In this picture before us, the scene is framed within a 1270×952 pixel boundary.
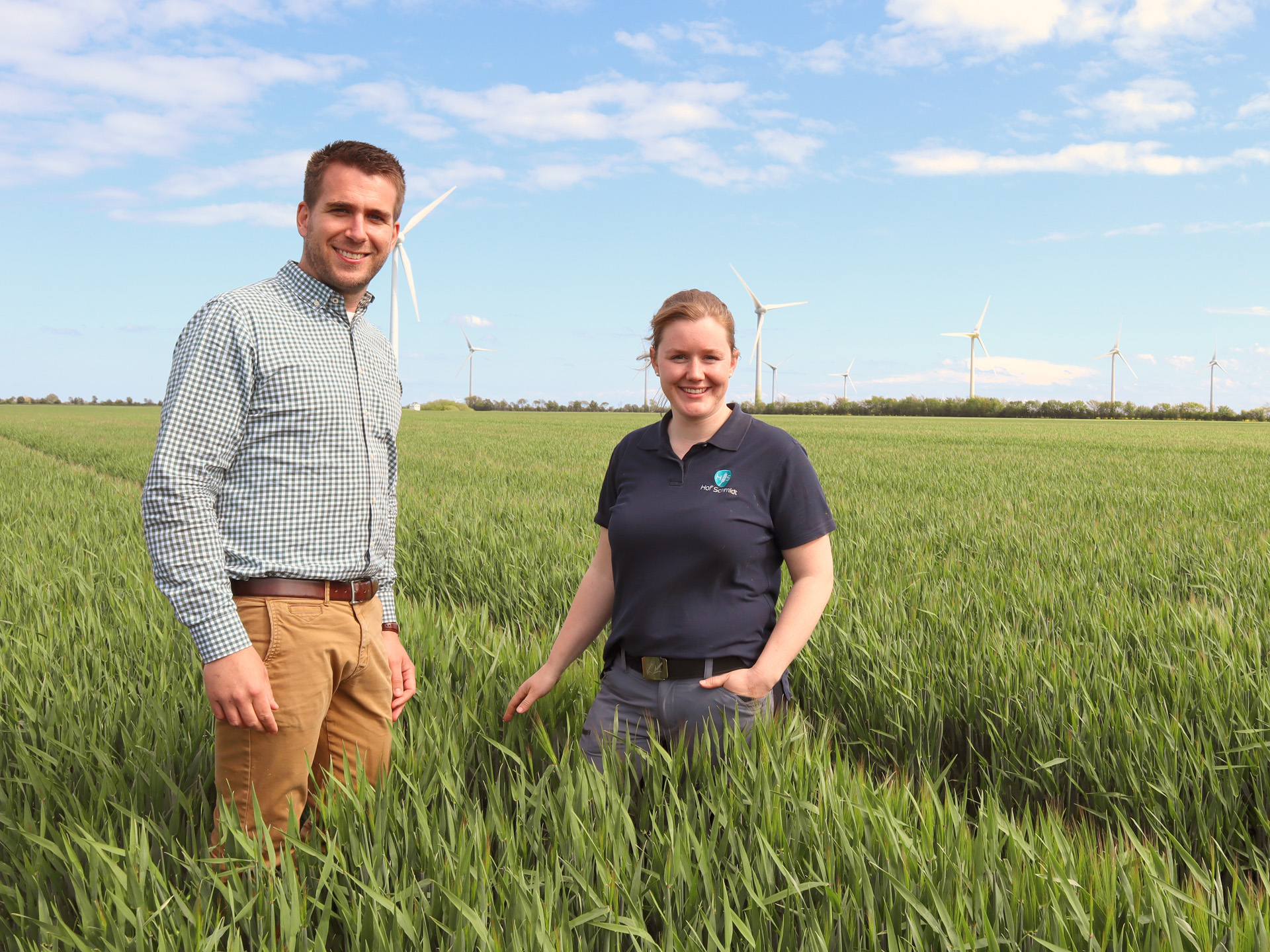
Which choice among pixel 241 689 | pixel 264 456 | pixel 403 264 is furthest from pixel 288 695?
pixel 403 264

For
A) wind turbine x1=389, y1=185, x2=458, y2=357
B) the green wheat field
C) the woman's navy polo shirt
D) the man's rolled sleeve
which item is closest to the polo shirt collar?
the woman's navy polo shirt

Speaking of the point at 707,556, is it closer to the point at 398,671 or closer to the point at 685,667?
the point at 685,667

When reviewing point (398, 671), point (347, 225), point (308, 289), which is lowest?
point (398, 671)

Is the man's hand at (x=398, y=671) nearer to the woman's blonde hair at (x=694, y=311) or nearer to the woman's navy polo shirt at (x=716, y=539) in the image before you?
the woman's navy polo shirt at (x=716, y=539)

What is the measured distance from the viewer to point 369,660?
8.11ft

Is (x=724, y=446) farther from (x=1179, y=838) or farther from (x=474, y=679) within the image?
(x=1179, y=838)

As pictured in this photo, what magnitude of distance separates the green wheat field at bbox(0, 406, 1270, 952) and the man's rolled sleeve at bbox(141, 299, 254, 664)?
25.7 inches

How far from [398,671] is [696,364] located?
4.89 feet

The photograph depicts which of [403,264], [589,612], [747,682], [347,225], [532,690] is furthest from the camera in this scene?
[403,264]

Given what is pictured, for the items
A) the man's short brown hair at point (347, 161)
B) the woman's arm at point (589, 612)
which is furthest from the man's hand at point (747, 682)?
the man's short brown hair at point (347, 161)

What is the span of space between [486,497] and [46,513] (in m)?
5.47

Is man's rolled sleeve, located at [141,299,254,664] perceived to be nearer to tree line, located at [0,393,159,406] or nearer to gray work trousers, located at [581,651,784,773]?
gray work trousers, located at [581,651,784,773]

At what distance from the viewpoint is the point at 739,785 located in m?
2.38

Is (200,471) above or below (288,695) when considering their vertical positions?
above
